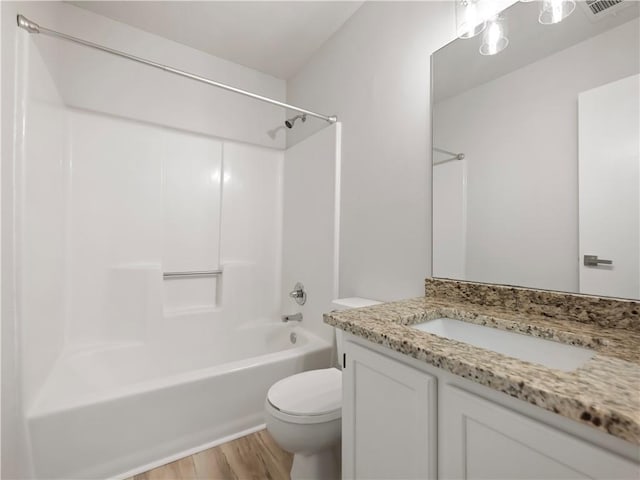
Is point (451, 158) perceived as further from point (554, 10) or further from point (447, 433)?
point (447, 433)

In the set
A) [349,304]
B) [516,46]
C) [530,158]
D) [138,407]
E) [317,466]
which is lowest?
[317,466]

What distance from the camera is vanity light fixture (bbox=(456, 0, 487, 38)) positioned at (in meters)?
1.23

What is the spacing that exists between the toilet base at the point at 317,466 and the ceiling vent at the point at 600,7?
1.88 metres

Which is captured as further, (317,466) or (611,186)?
(317,466)

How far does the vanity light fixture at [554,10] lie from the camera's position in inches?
39.1

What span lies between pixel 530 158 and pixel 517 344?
26.0 inches

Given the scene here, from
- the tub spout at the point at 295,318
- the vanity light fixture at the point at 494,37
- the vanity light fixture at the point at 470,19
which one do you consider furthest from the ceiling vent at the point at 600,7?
the tub spout at the point at 295,318

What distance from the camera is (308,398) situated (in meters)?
1.27

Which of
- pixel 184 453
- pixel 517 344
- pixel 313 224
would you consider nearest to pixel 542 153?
pixel 517 344

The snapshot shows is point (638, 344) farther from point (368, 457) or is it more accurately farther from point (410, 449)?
point (368, 457)

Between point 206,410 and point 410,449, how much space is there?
120 centimetres

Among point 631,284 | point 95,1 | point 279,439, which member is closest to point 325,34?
point 95,1

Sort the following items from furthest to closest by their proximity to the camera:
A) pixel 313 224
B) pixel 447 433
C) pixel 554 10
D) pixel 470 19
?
pixel 313 224
pixel 470 19
pixel 554 10
pixel 447 433

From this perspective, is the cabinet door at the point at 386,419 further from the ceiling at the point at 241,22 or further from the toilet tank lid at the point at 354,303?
the ceiling at the point at 241,22
